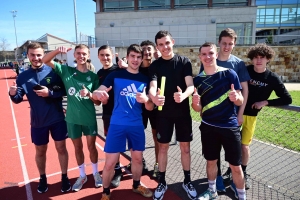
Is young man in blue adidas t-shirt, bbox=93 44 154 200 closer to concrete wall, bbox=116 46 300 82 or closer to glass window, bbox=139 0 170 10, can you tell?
concrete wall, bbox=116 46 300 82

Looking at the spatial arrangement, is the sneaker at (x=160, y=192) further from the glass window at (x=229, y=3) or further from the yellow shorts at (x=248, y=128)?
the glass window at (x=229, y=3)

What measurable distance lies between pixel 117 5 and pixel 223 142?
25571mm

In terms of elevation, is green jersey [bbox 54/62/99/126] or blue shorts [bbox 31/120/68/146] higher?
green jersey [bbox 54/62/99/126]

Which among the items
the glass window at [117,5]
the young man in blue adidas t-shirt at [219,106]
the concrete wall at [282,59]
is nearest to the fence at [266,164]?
the young man in blue adidas t-shirt at [219,106]

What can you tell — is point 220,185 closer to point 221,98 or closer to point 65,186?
point 221,98

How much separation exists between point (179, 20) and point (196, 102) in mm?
22862

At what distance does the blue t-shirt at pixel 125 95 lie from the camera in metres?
3.06

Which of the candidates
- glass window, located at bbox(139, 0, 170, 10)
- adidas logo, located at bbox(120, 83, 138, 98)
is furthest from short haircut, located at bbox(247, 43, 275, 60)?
glass window, located at bbox(139, 0, 170, 10)

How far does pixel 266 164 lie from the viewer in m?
4.30

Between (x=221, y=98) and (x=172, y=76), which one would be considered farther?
(x=172, y=76)

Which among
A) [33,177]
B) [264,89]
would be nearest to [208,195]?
[264,89]

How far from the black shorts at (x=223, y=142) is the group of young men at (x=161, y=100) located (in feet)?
0.04

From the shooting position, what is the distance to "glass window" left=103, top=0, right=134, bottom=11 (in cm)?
2492

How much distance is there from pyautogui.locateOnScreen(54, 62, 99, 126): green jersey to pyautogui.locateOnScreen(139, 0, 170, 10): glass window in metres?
23.0
